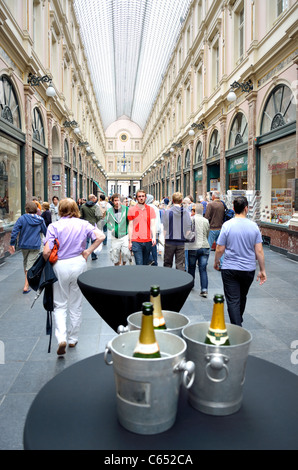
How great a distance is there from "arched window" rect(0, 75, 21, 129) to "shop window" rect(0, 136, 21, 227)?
0.74m

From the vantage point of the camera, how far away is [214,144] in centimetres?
1950

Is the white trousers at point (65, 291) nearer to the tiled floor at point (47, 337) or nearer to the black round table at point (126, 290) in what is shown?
the tiled floor at point (47, 337)

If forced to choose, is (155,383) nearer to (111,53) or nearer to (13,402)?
(13,402)

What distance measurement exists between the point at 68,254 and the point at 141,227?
9.68 feet

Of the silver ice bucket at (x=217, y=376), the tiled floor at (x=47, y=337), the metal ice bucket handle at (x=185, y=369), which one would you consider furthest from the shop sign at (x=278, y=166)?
the metal ice bucket handle at (x=185, y=369)

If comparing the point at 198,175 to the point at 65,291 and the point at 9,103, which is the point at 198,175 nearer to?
the point at 9,103

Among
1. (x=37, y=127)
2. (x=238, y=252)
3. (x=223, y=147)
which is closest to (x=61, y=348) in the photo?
(x=238, y=252)

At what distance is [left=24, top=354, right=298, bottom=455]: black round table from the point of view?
42.1 inches

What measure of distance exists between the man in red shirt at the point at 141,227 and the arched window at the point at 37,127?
9.68 meters

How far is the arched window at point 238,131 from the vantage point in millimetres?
14617

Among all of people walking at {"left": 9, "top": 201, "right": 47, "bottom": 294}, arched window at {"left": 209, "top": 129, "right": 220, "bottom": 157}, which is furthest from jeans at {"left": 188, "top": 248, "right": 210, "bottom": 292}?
arched window at {"left": 209, "top": 129, "right": 220, "bottom": 157}

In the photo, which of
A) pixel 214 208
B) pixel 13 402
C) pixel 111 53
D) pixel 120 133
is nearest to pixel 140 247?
pixel 214 208

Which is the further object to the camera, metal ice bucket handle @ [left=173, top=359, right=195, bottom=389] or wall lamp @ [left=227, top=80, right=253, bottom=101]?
wall lamp @ [left=227, top=80, right=253, bottom=101]

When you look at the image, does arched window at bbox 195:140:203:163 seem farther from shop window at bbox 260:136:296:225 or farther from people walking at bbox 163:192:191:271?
people walking at bbox 163:192:191:271
